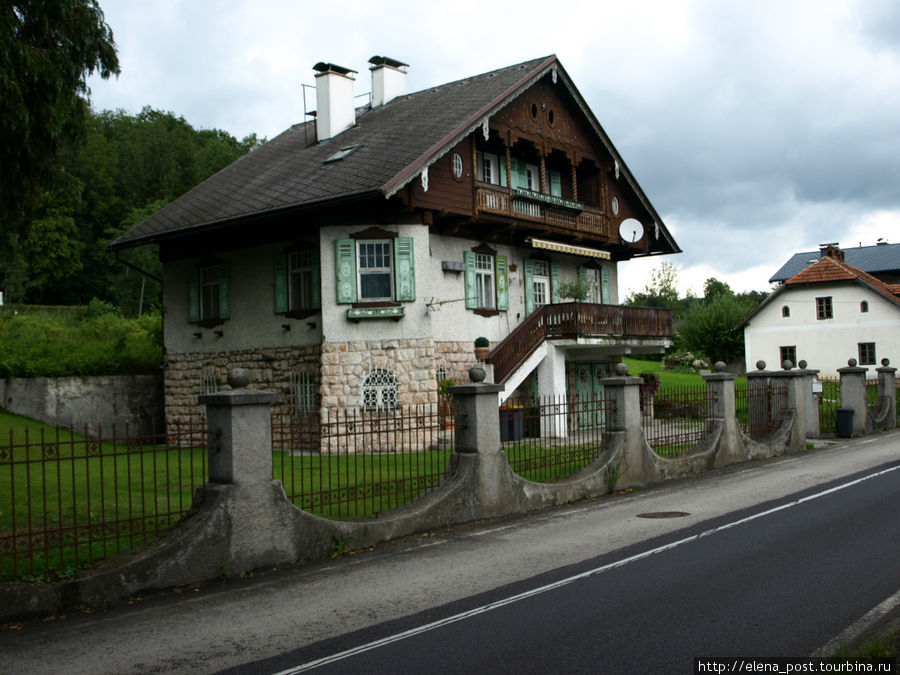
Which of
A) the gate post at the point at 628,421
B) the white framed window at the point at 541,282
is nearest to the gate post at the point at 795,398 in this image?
the gate post at the point at 628,421

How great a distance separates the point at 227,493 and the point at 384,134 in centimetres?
1716

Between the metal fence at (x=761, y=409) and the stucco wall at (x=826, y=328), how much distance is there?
3058 centimetres

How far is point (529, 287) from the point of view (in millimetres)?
25469

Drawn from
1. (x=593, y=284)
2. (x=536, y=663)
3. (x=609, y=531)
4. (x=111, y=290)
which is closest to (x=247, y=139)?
(x=111, y=290)

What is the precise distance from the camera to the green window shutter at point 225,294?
79.9ft

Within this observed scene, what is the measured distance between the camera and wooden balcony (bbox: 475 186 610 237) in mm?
23062

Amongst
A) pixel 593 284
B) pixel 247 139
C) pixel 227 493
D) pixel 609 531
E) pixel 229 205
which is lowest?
pixel 609 531

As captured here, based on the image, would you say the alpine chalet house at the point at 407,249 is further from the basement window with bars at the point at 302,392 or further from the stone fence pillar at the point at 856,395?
the stone fence pillar at the point at 856,395

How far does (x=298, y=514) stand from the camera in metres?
9.04

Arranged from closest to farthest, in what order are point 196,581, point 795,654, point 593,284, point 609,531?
point 795,654
point 196,581
point 609,531
point 593,284

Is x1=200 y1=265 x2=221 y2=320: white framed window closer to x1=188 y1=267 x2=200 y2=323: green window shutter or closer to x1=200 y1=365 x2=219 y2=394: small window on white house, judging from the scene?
x1=188 y1=267 x2=200 y2=323: green window shutter

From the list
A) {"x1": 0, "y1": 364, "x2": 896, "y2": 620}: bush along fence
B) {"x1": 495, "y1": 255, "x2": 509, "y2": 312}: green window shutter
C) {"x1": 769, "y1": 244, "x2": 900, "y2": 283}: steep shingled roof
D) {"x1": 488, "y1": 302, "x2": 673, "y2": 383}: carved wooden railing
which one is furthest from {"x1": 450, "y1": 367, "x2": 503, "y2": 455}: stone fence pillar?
{"x1": 769, "y1": 244, "x2": 900, "y2": 283}: steep shingled roof

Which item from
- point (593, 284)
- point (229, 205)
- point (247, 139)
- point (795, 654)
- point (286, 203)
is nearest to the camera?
point (795, 654)

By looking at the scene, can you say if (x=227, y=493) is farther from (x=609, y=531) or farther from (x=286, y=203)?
(x=286, y=203)
